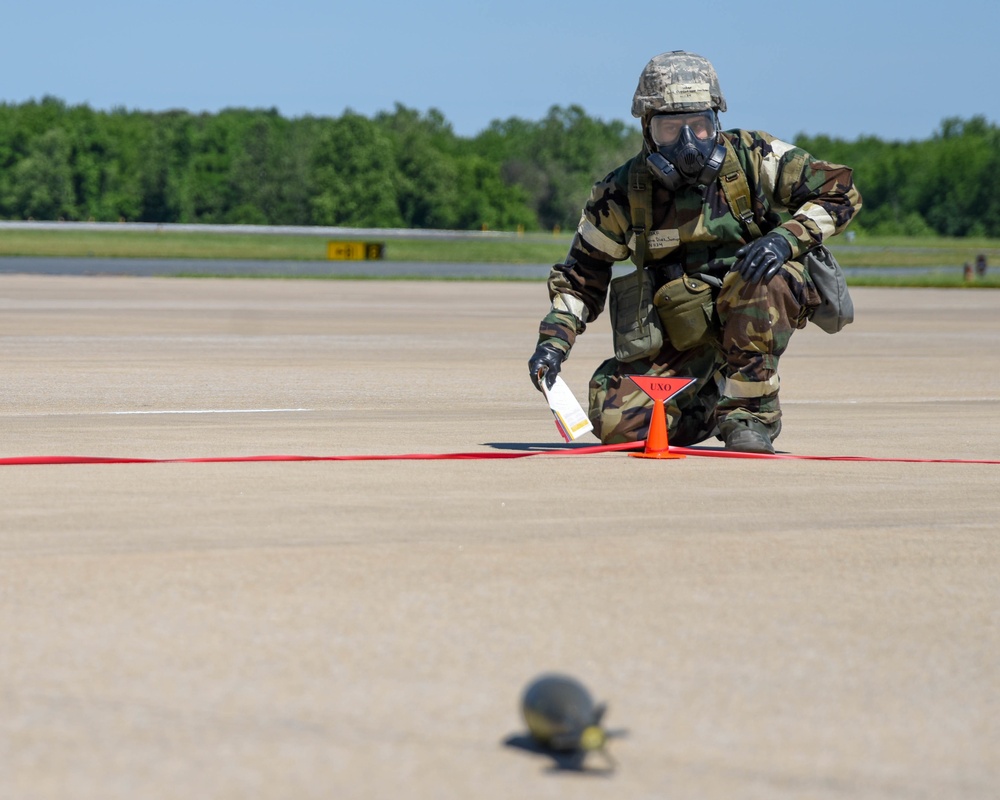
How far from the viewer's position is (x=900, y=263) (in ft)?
219

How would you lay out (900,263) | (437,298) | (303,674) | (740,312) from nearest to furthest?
(303,674), (740,312), (437,298), (900,263)

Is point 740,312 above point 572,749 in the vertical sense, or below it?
above

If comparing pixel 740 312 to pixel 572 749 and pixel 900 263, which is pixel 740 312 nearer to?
pixel 572 749

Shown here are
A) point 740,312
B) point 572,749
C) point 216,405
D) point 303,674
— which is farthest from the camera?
point 216,405

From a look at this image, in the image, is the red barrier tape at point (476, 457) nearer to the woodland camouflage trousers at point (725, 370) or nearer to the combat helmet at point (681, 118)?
the woodland camouflage trousers at point (725, 370)

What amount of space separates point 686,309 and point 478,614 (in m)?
4.04

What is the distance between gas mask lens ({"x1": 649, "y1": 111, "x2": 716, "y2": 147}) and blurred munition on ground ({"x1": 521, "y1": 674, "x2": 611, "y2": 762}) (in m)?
5.05

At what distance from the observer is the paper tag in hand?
24.8ft

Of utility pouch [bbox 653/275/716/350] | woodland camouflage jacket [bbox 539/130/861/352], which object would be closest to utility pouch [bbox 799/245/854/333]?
woodland camouflage jacket [bbox 539/130/861/352]

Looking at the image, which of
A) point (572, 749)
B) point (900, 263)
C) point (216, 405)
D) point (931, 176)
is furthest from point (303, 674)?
point (931, 176)

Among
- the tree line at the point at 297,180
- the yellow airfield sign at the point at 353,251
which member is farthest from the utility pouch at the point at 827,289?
the tree line at the point at 297,180

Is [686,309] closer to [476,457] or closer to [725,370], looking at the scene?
[725,370]

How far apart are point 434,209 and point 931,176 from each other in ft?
162

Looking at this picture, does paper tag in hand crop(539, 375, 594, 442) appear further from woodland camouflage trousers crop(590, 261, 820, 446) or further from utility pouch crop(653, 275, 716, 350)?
utility pouch crop(653, 275, 716, 350)
